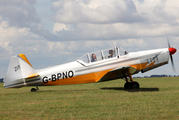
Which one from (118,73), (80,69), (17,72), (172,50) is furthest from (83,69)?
(172,50)

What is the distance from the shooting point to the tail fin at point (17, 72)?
13406mm

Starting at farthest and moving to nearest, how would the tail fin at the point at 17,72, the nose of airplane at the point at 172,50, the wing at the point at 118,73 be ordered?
the nose of airplane at the point at 172,50 < the tail fin at the point at 17,72 < the wing at the point at 118,73

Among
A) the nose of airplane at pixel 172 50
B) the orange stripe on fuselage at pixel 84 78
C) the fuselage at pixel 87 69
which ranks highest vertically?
the nose of airplane at pixel 172 50

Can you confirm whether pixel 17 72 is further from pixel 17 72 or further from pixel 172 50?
pixel 172 50

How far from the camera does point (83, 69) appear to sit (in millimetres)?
13578

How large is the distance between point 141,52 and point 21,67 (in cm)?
760

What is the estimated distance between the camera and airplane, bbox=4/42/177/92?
13477mm

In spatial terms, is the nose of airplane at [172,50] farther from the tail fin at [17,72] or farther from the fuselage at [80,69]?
the tail fin at [17,72]

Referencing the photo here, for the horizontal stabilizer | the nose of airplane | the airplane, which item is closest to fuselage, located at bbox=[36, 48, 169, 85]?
the airplane

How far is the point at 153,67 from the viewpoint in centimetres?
1411

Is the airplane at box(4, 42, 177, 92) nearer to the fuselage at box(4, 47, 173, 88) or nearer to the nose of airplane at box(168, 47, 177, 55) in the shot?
the fuselage at box(4, 47, 173, 88)

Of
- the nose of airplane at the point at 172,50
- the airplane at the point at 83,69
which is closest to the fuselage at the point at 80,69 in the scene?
the airplane at the point at 83,69

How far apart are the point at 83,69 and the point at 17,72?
4.06 metres

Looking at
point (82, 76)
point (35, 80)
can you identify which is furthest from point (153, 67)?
point (35, 80)
